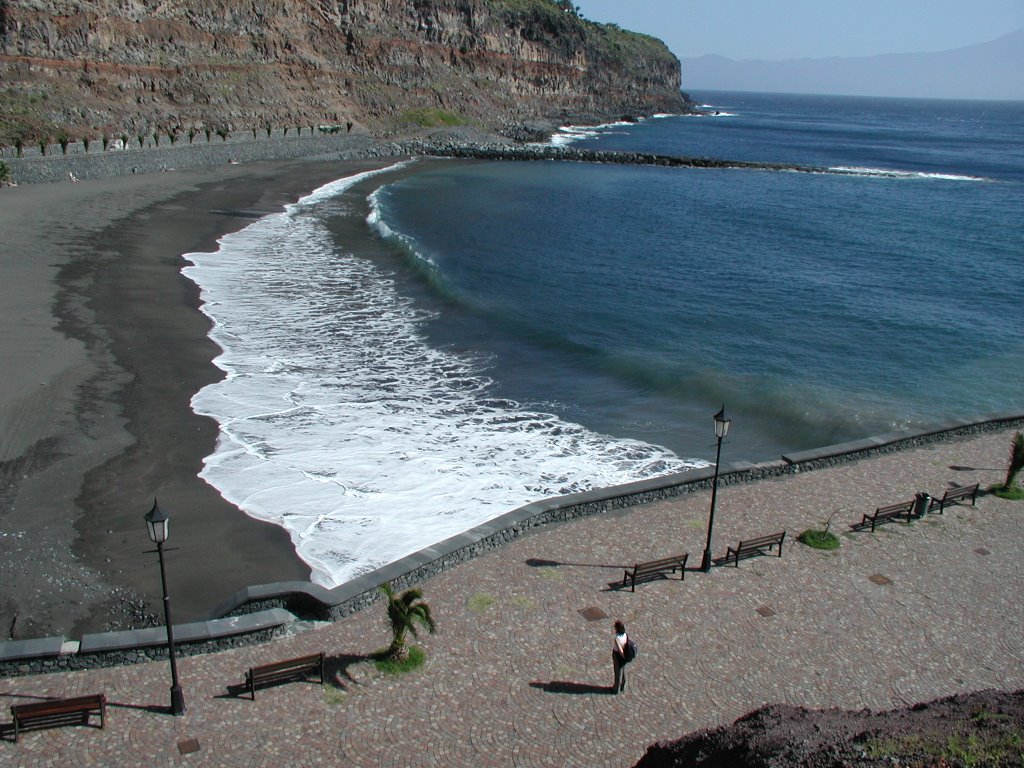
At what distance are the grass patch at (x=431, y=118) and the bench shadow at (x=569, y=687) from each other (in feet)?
297

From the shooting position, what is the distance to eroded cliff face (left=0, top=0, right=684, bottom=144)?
186 ft

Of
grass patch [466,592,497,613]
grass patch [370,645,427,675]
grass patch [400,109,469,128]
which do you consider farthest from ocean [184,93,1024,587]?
grass patch [400,109,469,128]

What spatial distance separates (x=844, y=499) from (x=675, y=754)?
33.0ft

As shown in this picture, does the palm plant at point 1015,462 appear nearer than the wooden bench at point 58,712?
No

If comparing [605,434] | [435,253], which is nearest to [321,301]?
[435,253]

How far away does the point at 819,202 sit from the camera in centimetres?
6625

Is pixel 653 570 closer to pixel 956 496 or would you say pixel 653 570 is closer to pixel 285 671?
pixel 285 671

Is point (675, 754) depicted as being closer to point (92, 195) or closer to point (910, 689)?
point (910, 689)

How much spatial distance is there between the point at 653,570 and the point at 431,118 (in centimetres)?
9156

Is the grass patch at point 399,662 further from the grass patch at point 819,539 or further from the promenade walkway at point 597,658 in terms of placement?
the grass patch at point 819,539

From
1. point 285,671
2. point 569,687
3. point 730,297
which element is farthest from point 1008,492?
point 730,297

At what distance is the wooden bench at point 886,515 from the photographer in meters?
15.1

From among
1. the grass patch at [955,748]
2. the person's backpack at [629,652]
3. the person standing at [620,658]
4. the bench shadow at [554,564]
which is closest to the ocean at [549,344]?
the bench shadow at [554,564]

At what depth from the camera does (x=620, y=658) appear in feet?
33.7
